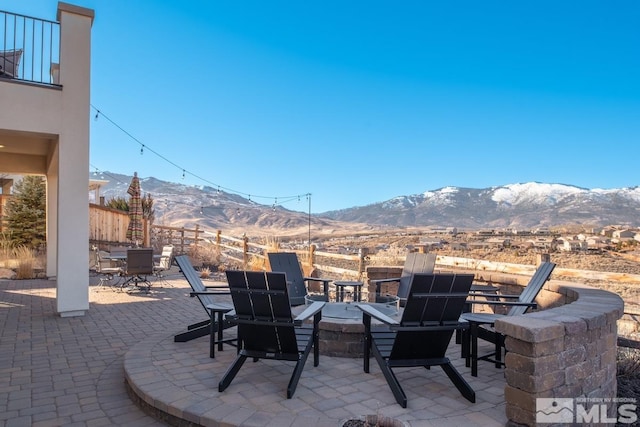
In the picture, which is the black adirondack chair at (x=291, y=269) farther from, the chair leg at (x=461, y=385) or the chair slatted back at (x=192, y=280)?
the chair leg at (x=461, y=385)

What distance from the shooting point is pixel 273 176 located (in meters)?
59.8

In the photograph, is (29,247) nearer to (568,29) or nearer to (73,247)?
(73,247)

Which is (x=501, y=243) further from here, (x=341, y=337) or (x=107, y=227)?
(x=341, y=337)

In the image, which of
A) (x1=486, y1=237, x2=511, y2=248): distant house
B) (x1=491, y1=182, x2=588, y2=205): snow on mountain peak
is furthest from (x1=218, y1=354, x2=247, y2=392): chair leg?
(x1=491, y1=182, x2=588, y2=205): snow on mountain peak

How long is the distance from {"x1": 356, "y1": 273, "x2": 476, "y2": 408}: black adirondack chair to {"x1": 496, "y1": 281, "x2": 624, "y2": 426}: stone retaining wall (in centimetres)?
53

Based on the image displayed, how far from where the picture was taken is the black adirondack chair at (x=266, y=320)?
3.04 m

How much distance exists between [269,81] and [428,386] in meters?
23.6

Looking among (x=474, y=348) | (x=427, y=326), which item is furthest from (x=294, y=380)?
(x=474, y=348)

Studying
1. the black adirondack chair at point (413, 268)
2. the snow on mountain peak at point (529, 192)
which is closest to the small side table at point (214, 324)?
the black adirondack chair at point (413, 268)

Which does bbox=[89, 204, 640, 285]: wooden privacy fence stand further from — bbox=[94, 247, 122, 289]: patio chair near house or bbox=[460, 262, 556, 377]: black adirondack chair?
bbox=[94, 247, 122, 289]: patio chair near house

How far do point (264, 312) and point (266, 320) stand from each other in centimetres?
6

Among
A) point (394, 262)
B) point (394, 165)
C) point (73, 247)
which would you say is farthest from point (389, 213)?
point (73, 247)

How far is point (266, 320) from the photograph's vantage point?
10.2ft

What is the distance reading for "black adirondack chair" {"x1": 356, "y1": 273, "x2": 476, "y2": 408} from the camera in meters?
2.94
